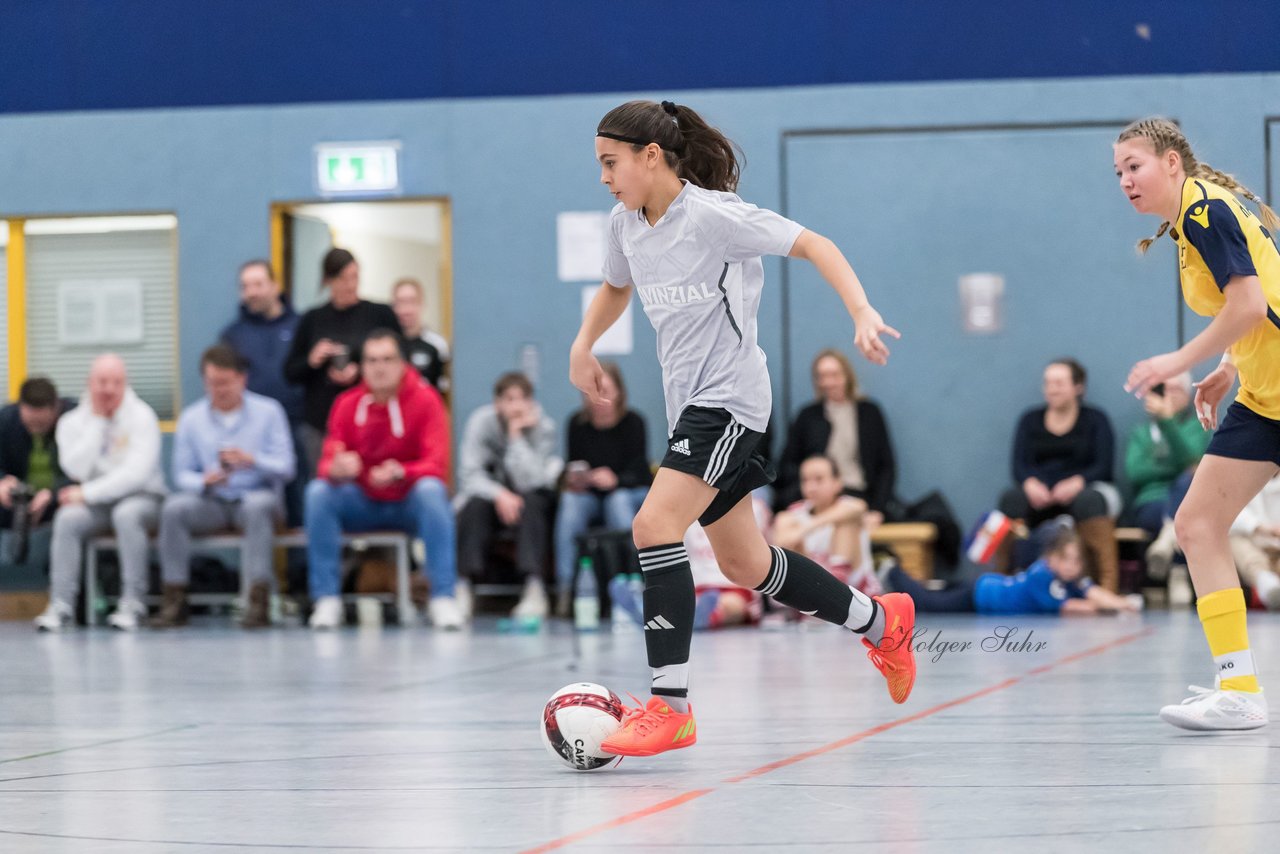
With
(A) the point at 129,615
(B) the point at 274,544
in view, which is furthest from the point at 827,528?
(A) the point at 129,615

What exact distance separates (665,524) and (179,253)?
8739 mm

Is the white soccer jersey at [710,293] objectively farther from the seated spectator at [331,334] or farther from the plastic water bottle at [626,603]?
the seated spectator at [331,334]

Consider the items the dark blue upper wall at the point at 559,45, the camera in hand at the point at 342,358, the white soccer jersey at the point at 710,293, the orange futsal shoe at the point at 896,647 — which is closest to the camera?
the white soccer jersey at the point at 710,293

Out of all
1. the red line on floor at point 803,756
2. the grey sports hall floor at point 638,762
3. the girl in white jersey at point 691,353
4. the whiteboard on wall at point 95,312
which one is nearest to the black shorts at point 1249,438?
the grey sports hall floor at point 638,762

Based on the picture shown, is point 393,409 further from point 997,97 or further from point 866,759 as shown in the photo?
point 866,759

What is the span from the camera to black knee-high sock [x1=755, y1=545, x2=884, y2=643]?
4.64 m

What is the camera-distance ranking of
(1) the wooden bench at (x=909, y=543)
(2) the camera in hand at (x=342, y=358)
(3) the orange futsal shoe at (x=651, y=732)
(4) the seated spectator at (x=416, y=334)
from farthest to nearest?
(4) the seated spectator at (x=416, y=334) < (2) the camera in hand at (x=342, y=358) < (1) the wooden bench at (x=909, y=543) < (3) the orange futsal shoe at (x=651, y=732)

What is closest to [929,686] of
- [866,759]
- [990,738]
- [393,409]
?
[990,738]

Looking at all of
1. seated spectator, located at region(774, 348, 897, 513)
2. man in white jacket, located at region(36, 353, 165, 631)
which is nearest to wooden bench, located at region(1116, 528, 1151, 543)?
seated spectator, located at region(774, 348, 897, 513)

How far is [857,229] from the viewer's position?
1161 centimetres

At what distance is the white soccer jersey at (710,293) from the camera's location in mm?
4363

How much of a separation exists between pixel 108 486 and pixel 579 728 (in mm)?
7095

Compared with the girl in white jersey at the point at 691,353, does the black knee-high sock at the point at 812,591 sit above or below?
below

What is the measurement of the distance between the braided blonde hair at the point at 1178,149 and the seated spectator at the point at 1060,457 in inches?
231
